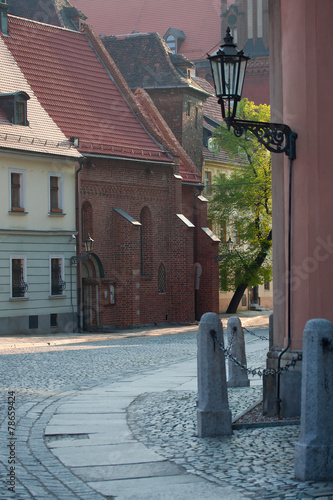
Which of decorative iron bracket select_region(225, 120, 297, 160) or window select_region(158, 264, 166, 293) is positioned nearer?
decorative iron bracket select_region(225, 120, 297, 160)

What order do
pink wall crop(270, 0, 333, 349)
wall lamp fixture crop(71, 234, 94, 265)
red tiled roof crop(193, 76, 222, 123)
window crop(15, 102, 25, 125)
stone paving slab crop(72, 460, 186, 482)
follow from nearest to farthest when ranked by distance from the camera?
1. stone paving slab crop(72, 460, 186, 482)
2. pink wall crop(270, 0, 333, 349)
3. window crop(15, 102, 25, 125)
4. wall lamp fixture crop(71, 234, 94, 265)
5. red tiled roof crop(193, 76, 222, 123)

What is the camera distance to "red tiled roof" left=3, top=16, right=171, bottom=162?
118ft

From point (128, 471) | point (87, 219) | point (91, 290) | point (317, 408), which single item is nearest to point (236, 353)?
point (128, 471)

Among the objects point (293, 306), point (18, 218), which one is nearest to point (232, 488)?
point (293, 306)

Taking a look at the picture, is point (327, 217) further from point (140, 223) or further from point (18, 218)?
point (140, 223)

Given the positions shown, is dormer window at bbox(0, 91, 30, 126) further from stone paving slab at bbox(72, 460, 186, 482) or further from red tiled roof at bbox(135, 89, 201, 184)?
stone paving slab at bbox(72, 460, 186, 482)

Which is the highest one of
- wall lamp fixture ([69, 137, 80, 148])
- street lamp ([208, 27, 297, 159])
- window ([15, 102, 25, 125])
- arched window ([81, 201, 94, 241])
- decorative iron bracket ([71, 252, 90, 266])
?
window ([15, 102, 25, 125])

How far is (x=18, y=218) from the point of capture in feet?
104

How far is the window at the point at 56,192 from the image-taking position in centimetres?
3347

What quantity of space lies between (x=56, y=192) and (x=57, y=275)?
10.3 feet

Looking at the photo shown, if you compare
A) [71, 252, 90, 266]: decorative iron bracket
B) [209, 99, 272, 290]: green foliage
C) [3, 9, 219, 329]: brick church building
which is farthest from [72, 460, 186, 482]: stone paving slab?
[209, 99, 272, 290]: green foliage

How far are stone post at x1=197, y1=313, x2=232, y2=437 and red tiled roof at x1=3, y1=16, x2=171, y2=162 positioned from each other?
26461 millimetres

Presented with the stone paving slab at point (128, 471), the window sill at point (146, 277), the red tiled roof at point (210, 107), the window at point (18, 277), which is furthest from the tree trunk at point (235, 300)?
the stone paving slab at point (128, 471)

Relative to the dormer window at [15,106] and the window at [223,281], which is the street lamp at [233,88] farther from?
the window at [223,281]
